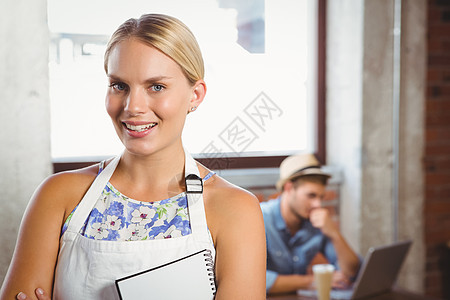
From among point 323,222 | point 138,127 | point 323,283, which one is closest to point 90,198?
point 138,127

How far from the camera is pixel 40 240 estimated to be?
2.44ft

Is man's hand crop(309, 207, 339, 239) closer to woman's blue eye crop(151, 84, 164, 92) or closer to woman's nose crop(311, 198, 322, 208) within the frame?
woman's nose crop(311, 198, 322, 208)

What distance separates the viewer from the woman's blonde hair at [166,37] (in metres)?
0.69

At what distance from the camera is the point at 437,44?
2.19 metres

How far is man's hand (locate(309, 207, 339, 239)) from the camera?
6.28ft

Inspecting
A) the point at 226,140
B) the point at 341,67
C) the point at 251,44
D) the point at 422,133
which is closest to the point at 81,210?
the point at 226,140

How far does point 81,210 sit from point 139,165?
0.36ft

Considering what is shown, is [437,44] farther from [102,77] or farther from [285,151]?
[102,77]

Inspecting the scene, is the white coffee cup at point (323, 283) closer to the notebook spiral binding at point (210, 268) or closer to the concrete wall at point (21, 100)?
the notebook spiral binding at point (210, 268)

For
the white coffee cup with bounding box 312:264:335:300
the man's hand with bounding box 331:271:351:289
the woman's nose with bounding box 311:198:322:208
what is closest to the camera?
the white coffee cup with bounding box 312:264:335:300

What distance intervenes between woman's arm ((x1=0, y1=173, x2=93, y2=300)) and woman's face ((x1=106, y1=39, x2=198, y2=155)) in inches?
5.8

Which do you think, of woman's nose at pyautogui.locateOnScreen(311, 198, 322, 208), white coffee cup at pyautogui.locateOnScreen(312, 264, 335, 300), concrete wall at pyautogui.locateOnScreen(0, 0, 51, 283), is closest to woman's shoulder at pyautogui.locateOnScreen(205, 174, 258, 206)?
concrete wall at pyautogui.locateOnScreen(0, 0, 51, 283)

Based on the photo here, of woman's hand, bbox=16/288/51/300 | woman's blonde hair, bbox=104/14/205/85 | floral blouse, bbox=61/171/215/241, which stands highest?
woman's blonde hair, bbox=104/14/205/85

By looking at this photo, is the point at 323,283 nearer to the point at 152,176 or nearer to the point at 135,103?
the point at 152,176
